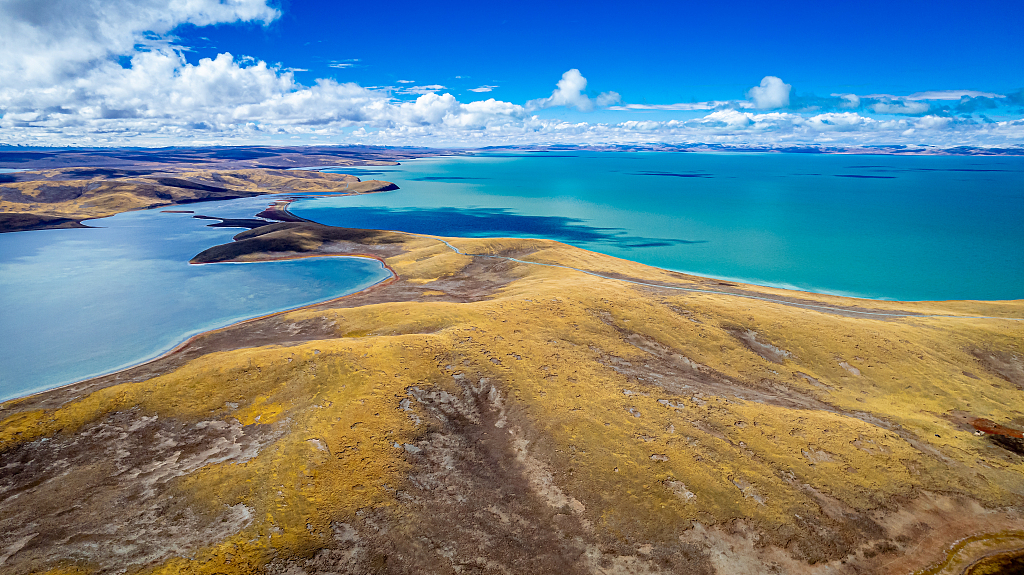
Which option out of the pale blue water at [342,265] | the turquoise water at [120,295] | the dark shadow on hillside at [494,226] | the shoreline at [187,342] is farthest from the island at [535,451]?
the dark shadow on hillside at [494,226]

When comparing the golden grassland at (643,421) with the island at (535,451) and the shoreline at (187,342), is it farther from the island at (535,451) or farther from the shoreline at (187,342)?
the shoreline at (187,342)

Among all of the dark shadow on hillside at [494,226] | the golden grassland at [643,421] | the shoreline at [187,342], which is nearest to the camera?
the golden grassland at [643,421]

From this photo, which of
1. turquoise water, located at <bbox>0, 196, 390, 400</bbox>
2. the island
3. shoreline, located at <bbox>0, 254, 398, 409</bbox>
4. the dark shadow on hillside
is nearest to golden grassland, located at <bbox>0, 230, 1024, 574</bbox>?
the island

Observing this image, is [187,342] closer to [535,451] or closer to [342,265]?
[342,265]

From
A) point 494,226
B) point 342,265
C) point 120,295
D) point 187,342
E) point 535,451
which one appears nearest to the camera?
point 535,451

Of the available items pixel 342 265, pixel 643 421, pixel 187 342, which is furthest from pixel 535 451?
pixel 342 265
